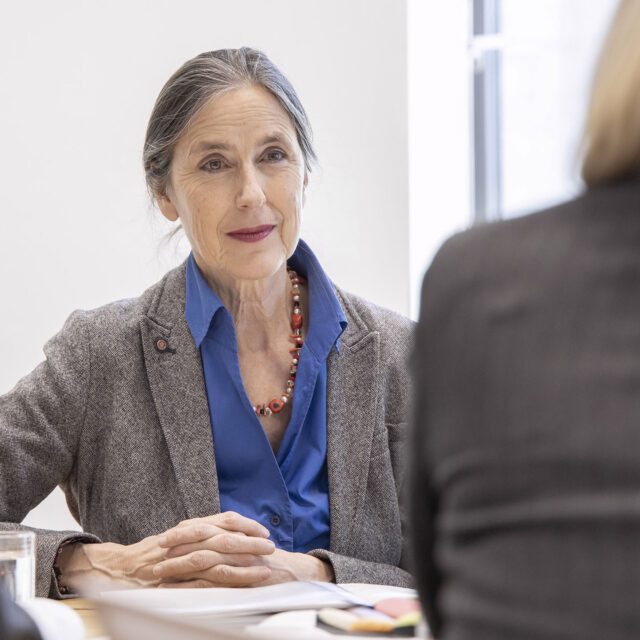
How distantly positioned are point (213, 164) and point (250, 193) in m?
0.11

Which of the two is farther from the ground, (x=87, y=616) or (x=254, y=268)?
(x=254, y=268)

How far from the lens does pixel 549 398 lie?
61cm

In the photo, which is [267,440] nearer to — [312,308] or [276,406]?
[276,406]

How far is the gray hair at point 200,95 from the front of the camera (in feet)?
6.61

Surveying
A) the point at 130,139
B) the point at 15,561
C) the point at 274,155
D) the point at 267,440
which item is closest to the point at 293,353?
the point at 267,440

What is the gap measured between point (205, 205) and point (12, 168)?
1009 millimetres

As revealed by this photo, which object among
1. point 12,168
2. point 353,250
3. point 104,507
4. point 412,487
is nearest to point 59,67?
point 12,168

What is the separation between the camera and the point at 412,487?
2.38ft

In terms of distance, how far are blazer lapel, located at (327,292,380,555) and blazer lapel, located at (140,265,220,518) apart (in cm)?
21

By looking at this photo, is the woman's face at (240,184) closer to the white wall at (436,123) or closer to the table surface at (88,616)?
the table surface at (88,616)

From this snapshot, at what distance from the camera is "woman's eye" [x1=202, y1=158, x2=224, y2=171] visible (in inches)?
80.2

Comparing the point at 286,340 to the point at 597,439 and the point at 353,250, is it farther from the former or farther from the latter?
the point at 597,439

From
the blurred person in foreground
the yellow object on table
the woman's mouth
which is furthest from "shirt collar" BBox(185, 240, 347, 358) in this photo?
the blurred person in foreground

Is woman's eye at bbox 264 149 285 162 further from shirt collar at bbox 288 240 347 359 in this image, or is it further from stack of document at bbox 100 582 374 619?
stack of document at bbox 100 582 374 619
